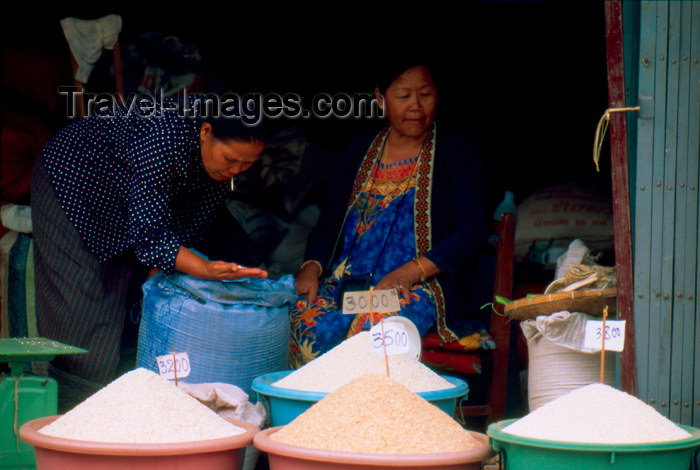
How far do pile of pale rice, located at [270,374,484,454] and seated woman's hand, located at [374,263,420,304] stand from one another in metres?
1.06

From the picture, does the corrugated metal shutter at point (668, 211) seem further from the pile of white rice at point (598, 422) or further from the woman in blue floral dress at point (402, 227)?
the woman in blue floral dress at point (402, 227)

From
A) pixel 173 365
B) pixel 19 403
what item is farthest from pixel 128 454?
pixel 19 403

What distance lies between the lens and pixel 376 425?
1.72 meters

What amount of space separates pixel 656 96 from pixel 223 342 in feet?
4.73

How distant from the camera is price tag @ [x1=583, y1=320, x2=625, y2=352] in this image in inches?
77.5

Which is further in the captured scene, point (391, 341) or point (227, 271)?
point (227, 271)

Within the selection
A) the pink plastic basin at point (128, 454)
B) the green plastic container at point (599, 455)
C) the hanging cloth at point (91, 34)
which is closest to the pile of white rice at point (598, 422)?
the green plastic container at point (599, 455)

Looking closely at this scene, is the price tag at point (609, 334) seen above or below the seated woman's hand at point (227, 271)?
below

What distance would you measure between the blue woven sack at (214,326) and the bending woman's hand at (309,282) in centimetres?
42

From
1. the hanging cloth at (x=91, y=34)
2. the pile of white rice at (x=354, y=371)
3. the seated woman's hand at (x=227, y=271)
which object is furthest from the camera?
the hanging cloth at (x=91, y=34)

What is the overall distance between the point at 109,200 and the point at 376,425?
4.88ft

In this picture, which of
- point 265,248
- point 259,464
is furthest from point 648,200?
point 265,248

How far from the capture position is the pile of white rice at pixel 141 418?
5.83 ft

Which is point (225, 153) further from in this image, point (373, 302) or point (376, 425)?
point (376, 425)
